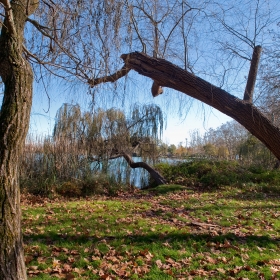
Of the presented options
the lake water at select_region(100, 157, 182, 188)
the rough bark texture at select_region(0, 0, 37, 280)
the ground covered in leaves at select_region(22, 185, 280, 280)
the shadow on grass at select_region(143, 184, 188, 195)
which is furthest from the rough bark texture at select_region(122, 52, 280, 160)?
the lake water at select_region(100, 157, 182, 188)

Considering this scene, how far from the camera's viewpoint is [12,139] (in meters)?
2.85

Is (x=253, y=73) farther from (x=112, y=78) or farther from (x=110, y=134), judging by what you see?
(x=110, y=134)

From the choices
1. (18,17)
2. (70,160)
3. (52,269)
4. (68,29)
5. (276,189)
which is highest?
(68,29)

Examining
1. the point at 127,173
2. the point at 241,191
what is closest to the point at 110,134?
the point at 127,173

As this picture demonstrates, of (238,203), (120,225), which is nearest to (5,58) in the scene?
(120,225)

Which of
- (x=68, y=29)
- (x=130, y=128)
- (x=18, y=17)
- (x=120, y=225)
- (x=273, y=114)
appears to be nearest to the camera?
(x=18, y=17)

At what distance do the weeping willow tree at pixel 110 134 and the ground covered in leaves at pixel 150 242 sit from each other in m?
4.55

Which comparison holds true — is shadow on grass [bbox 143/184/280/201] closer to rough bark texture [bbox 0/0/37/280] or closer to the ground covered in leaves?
the ground covered in leaves

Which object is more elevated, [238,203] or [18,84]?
[18,84]

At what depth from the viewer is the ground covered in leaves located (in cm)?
373

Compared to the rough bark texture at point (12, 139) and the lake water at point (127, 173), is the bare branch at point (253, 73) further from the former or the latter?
the lake water at point (127, 173)

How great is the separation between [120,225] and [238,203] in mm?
4417

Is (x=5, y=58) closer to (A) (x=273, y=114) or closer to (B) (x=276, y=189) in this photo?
(A) (x=273, y=114)

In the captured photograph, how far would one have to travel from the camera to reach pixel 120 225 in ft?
18.3
